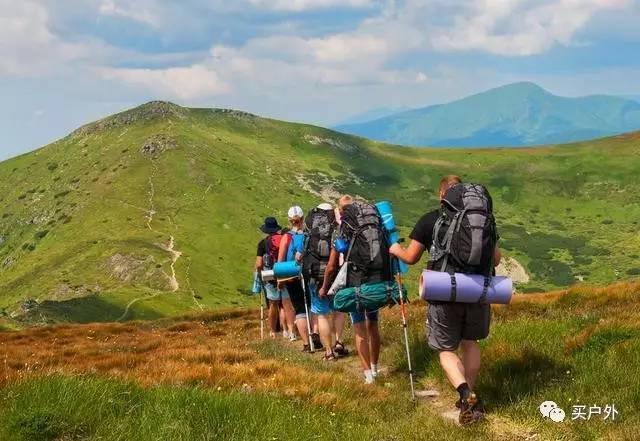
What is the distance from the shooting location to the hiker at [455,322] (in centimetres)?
710

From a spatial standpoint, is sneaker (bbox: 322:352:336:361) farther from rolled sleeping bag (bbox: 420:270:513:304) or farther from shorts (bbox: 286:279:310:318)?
rolled sleeping bag (bbox: 420:270:513:304)

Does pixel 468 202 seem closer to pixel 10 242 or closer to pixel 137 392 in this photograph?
pixel 137 392

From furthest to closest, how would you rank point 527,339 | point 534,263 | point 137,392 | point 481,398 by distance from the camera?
point 534,263 → point 527,339 → point 481,398 → point 137,392

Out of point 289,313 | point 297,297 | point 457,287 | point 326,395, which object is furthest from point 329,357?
point 457,287

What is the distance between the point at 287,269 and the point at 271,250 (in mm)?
1751

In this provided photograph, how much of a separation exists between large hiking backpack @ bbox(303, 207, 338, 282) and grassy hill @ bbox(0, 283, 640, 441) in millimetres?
2000

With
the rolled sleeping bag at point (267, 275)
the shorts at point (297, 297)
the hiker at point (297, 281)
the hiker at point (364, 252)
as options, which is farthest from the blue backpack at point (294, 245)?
the hiker at point (364, 252)

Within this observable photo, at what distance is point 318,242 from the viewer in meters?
11.7

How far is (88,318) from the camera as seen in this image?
86062 millimetres

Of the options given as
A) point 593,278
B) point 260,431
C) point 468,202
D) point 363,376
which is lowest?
point 593,278

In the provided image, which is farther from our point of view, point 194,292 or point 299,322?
point 194,292

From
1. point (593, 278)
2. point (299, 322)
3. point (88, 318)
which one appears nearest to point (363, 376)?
point (299, 322)

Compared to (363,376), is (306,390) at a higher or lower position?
higher

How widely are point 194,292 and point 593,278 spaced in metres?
124
